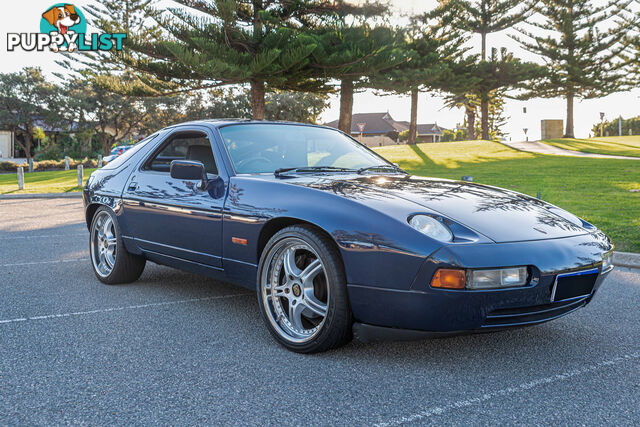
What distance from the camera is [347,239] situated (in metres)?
3.04

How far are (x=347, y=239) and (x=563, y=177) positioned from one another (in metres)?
14.8

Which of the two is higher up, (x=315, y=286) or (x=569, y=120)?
Result: (x=569, y=120)

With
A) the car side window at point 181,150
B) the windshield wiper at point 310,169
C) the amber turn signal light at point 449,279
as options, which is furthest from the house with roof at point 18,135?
the amber turn signal light at point 449,279

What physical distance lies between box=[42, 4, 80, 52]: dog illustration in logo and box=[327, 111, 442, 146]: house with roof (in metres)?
49.8

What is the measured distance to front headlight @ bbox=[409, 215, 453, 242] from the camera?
289 centimetres

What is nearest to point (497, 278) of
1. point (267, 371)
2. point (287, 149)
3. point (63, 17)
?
point (267, 371)

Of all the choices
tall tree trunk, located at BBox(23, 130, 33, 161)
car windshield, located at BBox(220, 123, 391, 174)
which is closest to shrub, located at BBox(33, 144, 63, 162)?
tall tree trunk, located at BBox(23, 130, 33, 161)

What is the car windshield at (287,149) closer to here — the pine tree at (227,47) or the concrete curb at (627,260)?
the concrete curb at (627,260)

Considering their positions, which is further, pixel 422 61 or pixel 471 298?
pixel 422 61

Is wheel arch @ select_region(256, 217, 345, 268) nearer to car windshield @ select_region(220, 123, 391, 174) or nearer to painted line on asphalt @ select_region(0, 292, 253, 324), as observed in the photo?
car windshield @ select_region(220, 123, 391, 174)

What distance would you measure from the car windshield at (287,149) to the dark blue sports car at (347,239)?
14 mm

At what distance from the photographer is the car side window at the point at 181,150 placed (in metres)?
4.58

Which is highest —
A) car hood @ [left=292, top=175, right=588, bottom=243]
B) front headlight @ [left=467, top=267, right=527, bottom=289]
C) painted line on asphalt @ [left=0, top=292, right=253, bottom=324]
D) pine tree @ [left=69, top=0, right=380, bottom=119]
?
pine tree @ [left=69, top=0, right=380, bottom=119]

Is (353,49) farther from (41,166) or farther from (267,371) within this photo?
(41,166)
